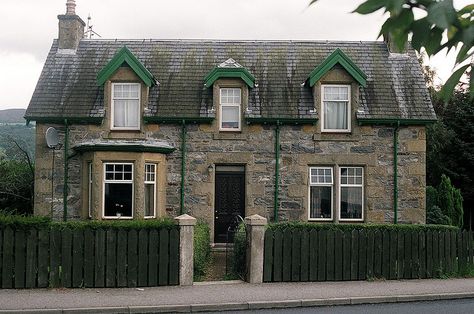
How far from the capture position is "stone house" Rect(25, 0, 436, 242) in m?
21.0

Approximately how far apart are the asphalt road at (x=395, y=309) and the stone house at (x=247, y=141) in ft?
28.1

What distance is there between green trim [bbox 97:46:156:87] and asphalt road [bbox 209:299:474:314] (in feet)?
36.5

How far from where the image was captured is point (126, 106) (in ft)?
69.9

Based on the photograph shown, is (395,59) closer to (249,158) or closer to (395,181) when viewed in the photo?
(395,181)

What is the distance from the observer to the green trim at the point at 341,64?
68.6ft

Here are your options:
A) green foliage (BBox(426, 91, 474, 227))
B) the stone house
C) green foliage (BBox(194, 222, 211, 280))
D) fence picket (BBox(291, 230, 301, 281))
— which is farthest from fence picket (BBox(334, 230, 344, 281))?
green foliage (BBox(426, 91, 474, 227))

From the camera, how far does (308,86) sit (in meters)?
21.8

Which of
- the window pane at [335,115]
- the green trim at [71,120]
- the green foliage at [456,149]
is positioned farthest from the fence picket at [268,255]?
the green foliage at [456,149]

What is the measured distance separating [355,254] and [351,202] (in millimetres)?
6560

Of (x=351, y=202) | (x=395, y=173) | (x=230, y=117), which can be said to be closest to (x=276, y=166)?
(x=230, y=117)

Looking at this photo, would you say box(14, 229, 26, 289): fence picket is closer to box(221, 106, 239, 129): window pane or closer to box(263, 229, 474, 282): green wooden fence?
box(263, 229, 474, 282): green wooden fence

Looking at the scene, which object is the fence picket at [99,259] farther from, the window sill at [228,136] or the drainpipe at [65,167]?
the window sill at [228,136]

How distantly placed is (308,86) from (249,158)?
313 centimetres

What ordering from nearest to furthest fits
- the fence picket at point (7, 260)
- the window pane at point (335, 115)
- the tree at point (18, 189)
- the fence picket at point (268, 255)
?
the fence picket at point (7, 260)
the fence picket at point (268, 255)
the window pane at point (335, 115)
the tree at point (18, 189)
